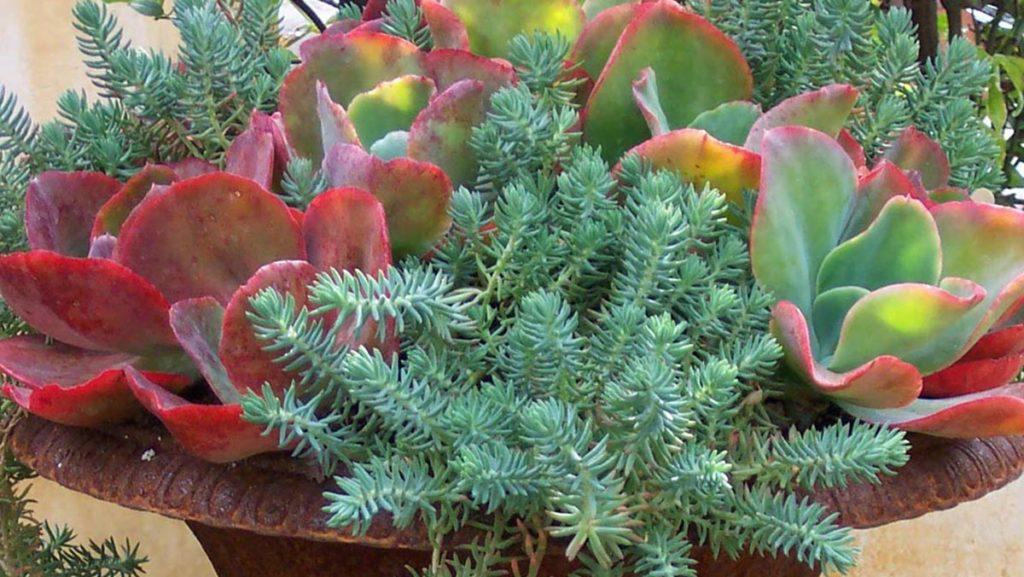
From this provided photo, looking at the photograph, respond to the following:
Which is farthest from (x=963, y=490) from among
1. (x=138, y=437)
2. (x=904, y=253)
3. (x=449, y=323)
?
(x=138, y=437)

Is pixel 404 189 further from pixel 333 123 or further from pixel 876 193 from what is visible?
Answer: pixel 876 193

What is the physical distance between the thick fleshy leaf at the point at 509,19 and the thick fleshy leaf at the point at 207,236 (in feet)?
0.55

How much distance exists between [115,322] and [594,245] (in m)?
0.19

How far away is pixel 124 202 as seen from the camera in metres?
0.50

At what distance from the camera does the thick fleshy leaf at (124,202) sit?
1.61 feet

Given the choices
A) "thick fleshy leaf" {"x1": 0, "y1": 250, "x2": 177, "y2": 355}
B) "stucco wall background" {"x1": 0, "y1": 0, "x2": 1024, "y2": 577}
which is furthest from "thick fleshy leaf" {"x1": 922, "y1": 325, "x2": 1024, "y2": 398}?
"stucco wall background" {"x1": 0, "y1": 0, "x2": 1024, "y2": 577}

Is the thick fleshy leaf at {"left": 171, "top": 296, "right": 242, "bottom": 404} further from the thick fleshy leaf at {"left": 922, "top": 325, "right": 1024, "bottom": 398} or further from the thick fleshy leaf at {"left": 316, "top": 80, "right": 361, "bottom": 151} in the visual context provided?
the thick fleshy leaf at {"left": 922, "top": 325, "right": 1024, "bottom": 398}

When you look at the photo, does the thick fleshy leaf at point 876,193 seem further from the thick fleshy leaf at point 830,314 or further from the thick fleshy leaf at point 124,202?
the thick fleshy leaf at point 124,202

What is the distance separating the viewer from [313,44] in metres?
0.53

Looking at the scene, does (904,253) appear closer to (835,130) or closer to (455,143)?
(835,130)

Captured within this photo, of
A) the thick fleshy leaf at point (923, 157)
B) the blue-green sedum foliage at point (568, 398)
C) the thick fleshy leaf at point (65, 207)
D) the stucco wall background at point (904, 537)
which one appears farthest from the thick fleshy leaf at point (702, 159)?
the stucco wall background at point (904, 537)

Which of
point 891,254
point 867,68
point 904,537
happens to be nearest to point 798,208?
point 891,254

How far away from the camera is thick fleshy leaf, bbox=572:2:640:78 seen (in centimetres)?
54

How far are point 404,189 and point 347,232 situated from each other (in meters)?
0.03
